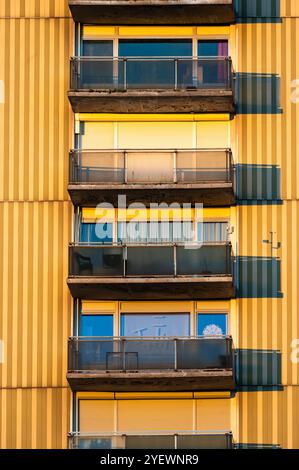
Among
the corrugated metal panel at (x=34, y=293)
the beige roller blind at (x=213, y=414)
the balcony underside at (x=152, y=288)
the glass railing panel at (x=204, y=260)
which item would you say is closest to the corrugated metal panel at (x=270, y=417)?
the beige roller blind at (x=213, y=414)

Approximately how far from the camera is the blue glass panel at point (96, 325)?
47.6 m

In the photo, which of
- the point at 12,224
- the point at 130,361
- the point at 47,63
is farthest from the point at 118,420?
the point at 47,63

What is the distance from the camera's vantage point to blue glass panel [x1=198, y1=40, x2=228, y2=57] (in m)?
48.8

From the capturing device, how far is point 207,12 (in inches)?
1898

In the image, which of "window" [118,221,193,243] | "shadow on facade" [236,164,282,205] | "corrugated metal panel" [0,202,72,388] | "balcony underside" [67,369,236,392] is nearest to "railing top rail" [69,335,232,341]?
"corrugated metal panel" [0,202,72,388]

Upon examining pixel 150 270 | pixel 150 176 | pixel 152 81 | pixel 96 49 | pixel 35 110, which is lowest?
pixel 150 270

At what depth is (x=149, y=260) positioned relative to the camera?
155 feet

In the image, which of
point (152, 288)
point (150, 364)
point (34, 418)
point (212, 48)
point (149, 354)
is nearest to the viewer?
point (150, 364)

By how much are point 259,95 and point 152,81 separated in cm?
260

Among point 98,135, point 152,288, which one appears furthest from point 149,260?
point 98,135

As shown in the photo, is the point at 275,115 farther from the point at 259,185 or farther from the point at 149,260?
the point at 149,260

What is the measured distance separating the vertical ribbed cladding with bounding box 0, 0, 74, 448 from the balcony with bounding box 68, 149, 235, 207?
0.64 metres

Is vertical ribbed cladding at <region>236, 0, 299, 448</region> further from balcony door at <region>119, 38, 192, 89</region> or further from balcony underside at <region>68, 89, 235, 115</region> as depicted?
balcony door at <region>119, 38, 192, 89</region>
